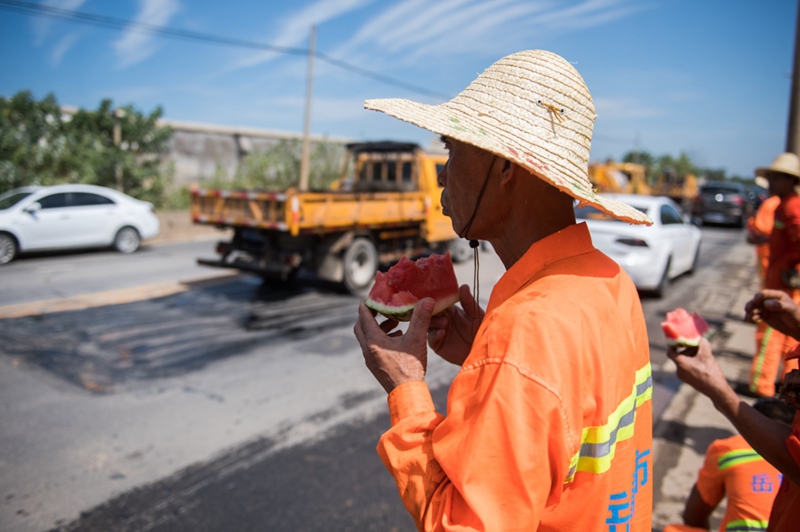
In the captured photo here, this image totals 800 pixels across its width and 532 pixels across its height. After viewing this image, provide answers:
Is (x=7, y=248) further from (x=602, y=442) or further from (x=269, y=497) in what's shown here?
(x=602, y=442)

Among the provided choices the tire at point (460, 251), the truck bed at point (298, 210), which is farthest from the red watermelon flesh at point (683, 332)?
the tire at point (460, 251)

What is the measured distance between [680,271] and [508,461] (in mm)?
12322

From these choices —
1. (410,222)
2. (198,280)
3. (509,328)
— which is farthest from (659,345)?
(198,280)

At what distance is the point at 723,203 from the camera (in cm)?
2597

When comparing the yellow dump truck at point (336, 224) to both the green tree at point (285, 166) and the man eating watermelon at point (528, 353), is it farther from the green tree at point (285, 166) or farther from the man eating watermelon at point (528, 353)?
the green tree at point (285, 166)

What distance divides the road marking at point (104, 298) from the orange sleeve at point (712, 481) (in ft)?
27.1

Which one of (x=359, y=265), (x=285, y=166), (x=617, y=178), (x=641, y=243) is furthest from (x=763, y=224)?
(x=285, y=166)

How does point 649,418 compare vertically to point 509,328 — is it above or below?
below

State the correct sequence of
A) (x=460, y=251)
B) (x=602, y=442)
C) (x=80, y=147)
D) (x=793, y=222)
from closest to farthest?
(x=602, y=442) → (x=793, y=222) → (x=460, y=251) → (x=80, y=147)

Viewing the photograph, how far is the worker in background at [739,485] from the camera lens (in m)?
2.34

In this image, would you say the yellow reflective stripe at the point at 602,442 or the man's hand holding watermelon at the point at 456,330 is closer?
the yellow reflective stripe at the point at 602,442

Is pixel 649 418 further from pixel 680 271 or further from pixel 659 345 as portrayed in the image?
pixel 680 271

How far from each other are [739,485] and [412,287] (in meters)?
1.69

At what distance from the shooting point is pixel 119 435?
4.52 metres
